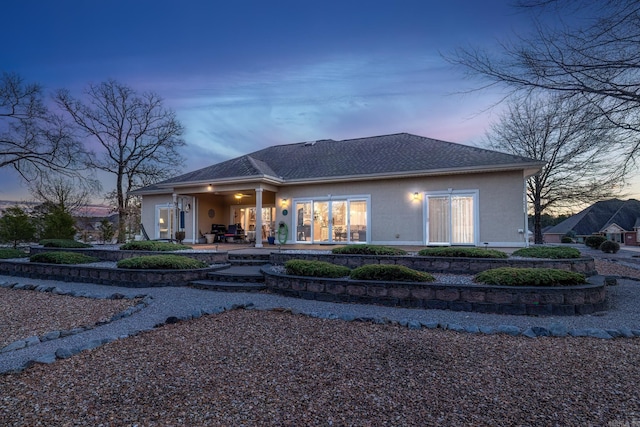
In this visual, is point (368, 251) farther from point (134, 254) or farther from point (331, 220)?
point (134, 254)

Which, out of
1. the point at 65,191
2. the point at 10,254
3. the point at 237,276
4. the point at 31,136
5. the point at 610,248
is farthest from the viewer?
the point at 65,191

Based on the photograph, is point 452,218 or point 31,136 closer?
point 452,218

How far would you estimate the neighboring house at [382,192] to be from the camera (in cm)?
1108

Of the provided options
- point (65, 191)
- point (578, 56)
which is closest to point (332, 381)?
point (578, 56)

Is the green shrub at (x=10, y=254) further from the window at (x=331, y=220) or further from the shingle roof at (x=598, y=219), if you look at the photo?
the shingle roof at (x=598, y=219)

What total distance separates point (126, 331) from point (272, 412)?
2.92 m

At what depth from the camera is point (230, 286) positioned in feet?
23.1

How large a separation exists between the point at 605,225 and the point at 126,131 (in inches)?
1670

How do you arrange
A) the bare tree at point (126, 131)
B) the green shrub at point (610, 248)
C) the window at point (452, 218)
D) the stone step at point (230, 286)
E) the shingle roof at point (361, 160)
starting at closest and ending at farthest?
the stone step at point (230, 286)
the window at point (452, 218)
the shingle roof at point (361, 160)
the green shrub at point (610, 248)
the bare tree at point (126, 131)

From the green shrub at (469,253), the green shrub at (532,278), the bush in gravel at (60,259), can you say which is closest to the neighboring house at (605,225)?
the green shrub at (469,253)

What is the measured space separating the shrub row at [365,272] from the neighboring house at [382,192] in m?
5.89

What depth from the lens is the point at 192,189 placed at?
14.4 meters

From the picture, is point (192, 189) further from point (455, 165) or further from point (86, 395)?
point (86, 395)

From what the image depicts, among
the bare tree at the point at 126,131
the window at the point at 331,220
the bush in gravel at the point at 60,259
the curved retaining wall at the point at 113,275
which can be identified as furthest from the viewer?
the bare tree at the point at 126,131
